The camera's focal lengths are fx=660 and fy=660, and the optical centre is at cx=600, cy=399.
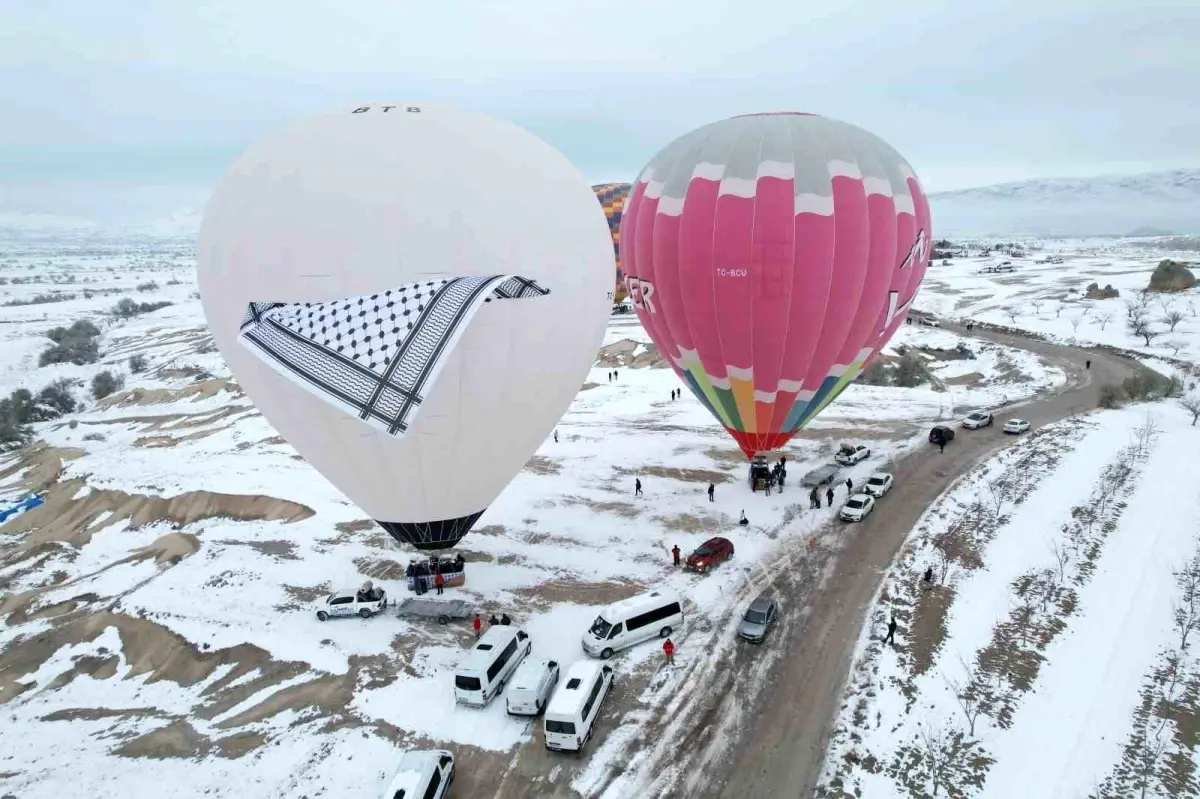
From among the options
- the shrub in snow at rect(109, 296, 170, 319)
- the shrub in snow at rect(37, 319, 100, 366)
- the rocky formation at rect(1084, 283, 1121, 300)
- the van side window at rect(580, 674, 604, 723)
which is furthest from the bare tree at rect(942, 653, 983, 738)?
the shrub in snow at rect(109, 296, 170, 319)

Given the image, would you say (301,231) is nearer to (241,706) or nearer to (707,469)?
(241,706)

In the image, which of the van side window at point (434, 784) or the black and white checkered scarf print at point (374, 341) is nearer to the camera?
the black and white checkered scarf print at point (374, 341)

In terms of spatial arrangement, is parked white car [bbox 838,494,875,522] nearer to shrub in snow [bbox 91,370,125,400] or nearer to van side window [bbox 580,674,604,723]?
van side window [bbox 580,674,604,723]

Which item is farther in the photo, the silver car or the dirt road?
the silver car

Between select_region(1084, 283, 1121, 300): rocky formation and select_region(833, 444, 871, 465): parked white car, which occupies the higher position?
select_region(1084, 283, 1121, 300): rocky formation

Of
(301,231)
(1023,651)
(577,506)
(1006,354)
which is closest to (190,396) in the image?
(577,506)

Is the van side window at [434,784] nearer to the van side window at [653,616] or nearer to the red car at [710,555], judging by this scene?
the van side window at [653,616]

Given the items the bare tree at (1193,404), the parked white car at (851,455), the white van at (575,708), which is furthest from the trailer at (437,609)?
the bare tree at (1193,404)
